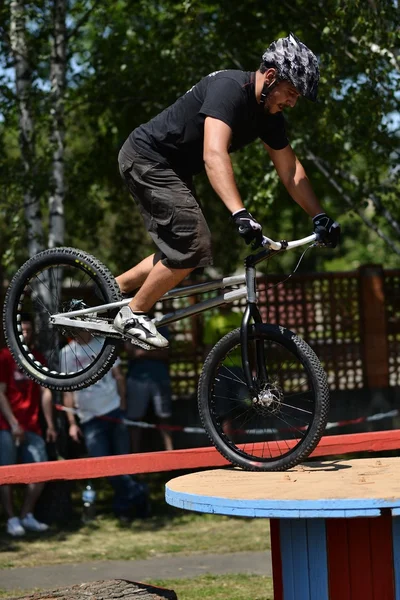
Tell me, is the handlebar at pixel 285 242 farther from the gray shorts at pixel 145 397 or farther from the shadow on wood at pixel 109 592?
the gray shorts at pixel 145 397

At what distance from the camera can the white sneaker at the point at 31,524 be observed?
1006 centimetres

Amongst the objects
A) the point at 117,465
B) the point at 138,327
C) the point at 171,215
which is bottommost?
the point at 117,465

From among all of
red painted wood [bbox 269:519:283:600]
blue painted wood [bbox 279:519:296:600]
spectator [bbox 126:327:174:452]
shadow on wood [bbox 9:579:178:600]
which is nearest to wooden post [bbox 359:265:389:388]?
spectator [bbox 126:327:174:452]

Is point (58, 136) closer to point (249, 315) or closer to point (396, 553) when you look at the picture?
point (249, 315)

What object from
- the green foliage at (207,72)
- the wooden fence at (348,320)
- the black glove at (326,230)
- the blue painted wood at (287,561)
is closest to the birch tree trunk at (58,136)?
the green foliage at (207,72)

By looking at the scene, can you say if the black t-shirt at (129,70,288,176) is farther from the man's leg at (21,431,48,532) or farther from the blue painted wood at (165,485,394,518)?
the man's leg at (21,431,48,532)

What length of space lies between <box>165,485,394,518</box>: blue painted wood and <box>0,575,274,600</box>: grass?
114 inches

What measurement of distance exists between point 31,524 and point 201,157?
5950 millimetres

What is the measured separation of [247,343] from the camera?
17.1 feet

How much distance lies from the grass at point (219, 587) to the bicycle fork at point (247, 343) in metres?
2.41

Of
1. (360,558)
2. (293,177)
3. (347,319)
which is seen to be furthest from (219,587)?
(347,319)

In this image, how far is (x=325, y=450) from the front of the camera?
18.8ft

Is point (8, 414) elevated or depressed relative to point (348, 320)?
depressed

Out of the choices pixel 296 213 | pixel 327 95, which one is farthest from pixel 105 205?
pixel 327 95
